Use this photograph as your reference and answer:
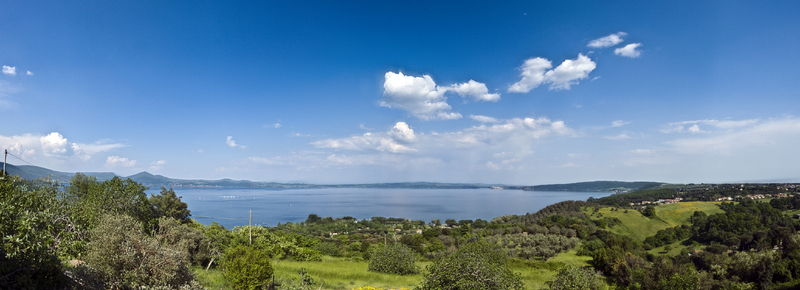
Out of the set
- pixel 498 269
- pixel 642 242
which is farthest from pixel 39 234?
pixel 642 242

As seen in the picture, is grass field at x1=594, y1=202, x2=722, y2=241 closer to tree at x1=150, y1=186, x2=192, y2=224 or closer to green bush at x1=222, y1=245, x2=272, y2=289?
green bush at x1=222, y1=245, x2=272, y2=289

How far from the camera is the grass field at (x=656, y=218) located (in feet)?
172

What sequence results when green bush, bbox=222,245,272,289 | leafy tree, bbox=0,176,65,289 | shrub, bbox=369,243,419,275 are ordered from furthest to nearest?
shrub, bbox=369,243,419,275, green bush, bbox=222,245,272,289, leafy tree, bbox=0,176,65,289

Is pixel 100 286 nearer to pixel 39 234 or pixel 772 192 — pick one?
pixel 39 234

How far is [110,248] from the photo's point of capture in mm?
7137

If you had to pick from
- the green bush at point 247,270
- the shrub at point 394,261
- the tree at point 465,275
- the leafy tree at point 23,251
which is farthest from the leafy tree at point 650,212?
the leafy tree at point 23,251

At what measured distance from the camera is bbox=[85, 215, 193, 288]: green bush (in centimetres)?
708

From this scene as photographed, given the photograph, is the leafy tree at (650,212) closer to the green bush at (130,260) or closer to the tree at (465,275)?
the tree at (465,275)

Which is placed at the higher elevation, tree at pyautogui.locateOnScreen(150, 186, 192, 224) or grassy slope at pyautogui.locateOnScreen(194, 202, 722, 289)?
tree at pyautogui.locateOnScreen(150, 186, 192, 224)

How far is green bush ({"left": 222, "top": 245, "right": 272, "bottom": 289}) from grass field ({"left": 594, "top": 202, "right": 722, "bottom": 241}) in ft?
192

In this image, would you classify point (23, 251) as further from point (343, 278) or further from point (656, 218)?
point (656, 218)

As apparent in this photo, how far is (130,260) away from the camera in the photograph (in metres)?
7.07

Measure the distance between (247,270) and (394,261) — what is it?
9.57m

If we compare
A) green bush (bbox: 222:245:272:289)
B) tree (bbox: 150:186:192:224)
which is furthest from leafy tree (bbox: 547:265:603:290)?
tree (bbox: 150:186:192:224)
